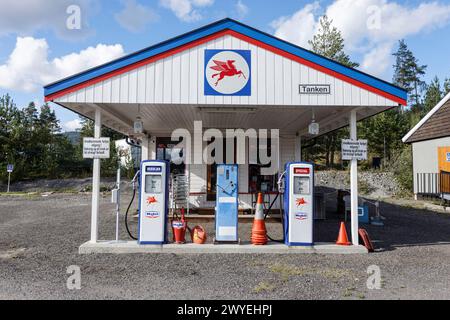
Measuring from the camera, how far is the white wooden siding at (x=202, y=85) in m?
6.82

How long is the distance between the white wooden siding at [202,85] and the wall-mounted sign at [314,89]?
8cm

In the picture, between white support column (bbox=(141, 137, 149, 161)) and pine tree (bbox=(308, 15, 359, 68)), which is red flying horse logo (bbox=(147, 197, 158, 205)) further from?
pine tree (bbox=(308, 15, 359, 68))

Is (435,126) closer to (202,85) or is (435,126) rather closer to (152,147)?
(152,147)

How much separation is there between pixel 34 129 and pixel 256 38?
25.4 meters

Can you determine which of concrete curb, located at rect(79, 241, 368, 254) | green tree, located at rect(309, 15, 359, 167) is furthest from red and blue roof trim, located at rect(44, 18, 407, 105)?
green tree, located at rect(309, 15, 359, 167)

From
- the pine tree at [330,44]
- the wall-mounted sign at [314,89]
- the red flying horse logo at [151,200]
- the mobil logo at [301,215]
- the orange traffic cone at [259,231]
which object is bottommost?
the orange traffic cone at [259,231]

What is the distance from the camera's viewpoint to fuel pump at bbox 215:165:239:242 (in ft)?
23.4

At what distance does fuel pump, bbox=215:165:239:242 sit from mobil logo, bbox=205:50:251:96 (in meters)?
1.59

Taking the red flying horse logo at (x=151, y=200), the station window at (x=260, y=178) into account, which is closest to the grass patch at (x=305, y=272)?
the red flying horse logo at (x=151, y=200)

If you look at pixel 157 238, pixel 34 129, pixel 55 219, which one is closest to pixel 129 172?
pixel 34 129

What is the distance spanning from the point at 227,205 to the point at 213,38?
3385 millimetres

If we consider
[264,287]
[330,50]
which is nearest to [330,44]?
[330,50]

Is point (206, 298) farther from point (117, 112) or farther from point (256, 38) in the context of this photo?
point (117, 112)

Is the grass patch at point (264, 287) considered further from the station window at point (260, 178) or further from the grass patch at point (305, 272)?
the station window at point (260, 178)
